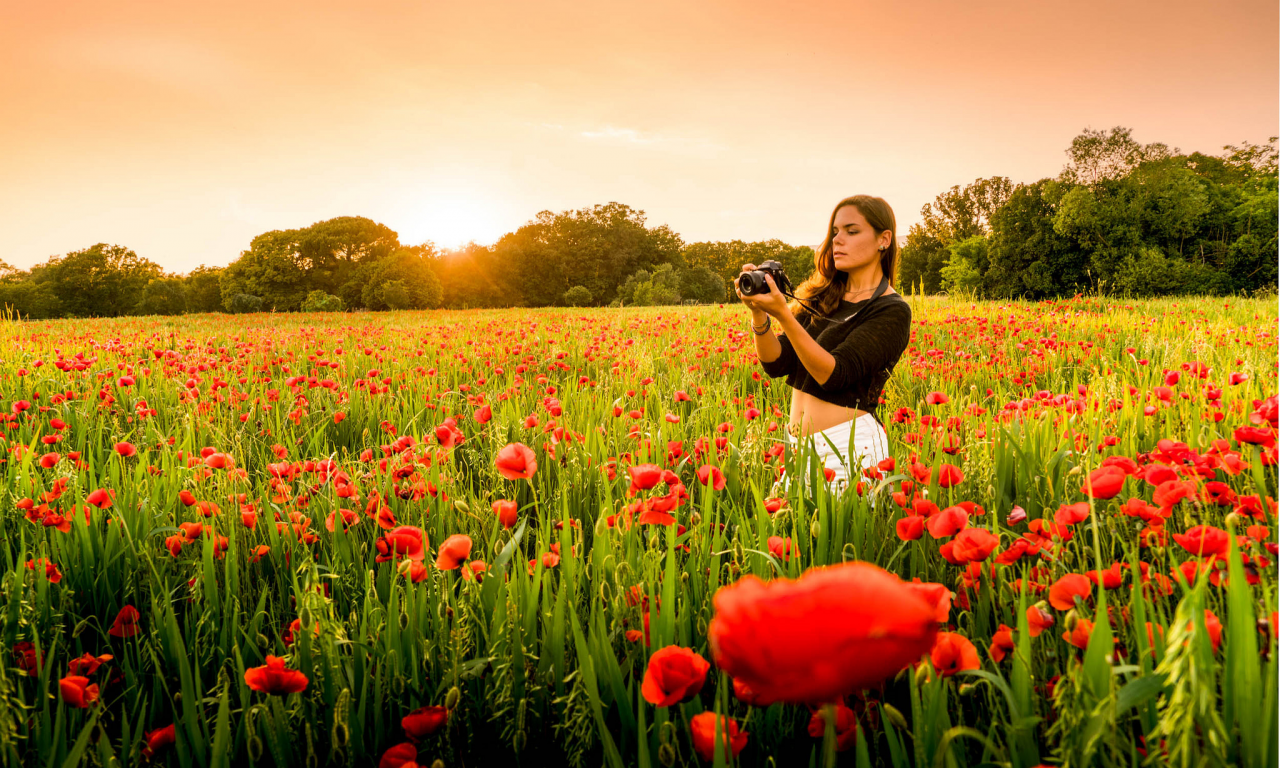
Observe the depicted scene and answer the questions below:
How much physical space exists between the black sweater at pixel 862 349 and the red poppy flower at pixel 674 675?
2.21 m

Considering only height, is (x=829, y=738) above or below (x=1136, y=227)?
below

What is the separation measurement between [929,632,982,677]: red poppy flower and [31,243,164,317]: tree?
62091 millimetres

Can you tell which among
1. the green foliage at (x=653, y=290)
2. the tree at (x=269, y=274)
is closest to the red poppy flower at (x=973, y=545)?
the green foliage at (x=653, y=290)

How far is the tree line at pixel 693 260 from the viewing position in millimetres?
33312

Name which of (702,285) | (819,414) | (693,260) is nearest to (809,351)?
(819,414)

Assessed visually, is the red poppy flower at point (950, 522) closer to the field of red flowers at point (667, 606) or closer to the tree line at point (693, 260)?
the field of red flowers at point (667, 606)

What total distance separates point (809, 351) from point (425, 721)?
2194 millimetres

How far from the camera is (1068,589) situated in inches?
37.8

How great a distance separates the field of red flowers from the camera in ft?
2.52

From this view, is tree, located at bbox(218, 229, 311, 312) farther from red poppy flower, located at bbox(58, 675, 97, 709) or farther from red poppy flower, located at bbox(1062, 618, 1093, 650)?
red poppy flower, located at bbox(1062, 618, 1093, 650)

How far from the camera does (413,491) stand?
1797mm

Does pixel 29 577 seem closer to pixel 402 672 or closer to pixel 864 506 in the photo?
pixel 402 672

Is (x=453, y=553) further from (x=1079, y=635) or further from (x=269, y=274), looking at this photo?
(x=269, y=274)

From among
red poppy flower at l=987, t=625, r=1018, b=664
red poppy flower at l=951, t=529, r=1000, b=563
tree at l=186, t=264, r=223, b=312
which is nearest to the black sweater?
red poppy flower at l=951, t=529, r=1000, b=563
